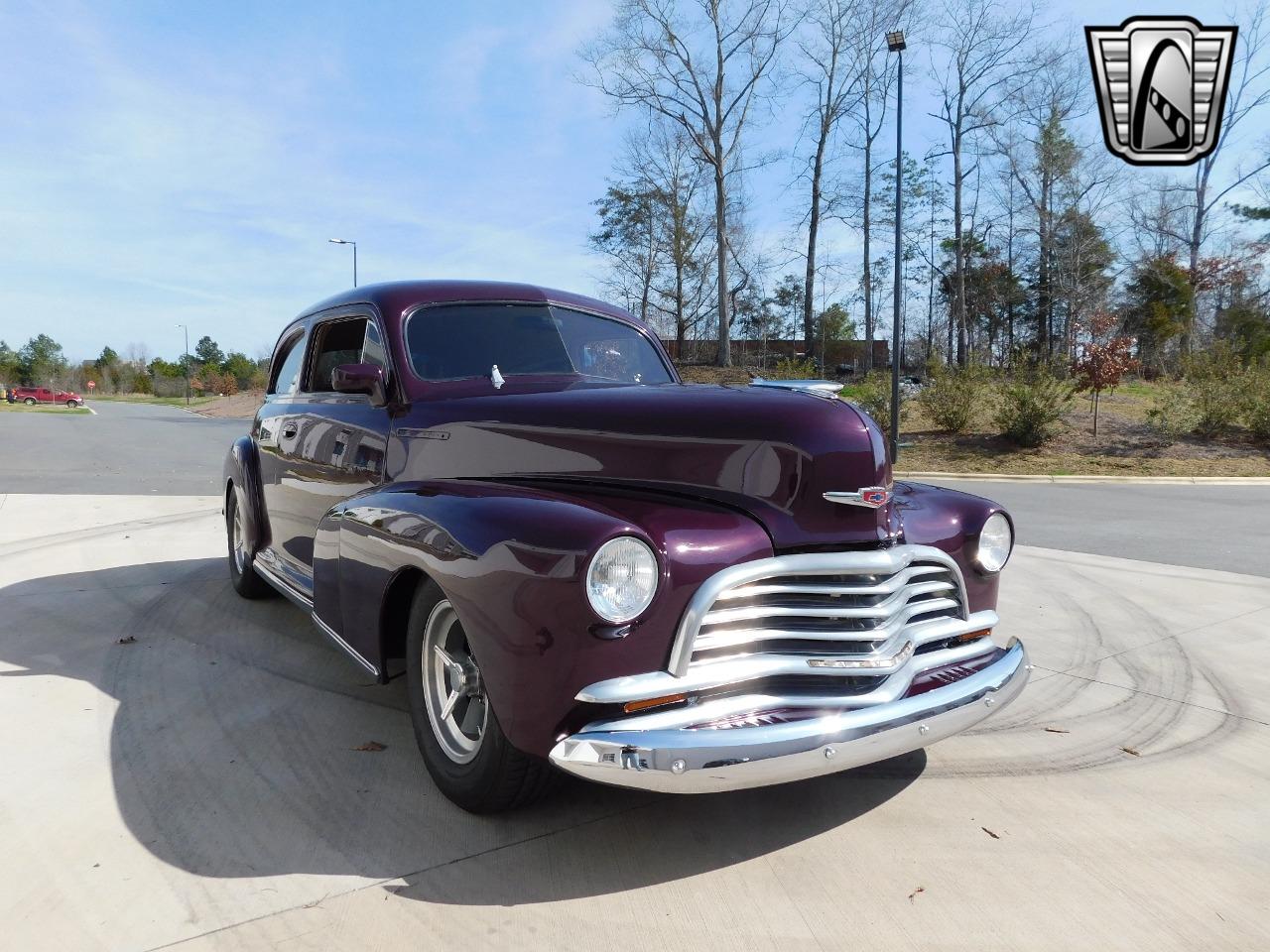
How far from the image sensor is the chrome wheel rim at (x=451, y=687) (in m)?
2.65

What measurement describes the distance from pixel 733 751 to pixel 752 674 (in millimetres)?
231

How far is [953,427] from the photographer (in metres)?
19.1

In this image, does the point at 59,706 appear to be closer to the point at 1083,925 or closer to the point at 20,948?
the point at 20,948

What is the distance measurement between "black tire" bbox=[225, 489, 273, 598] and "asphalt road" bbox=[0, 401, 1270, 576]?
5629 mm

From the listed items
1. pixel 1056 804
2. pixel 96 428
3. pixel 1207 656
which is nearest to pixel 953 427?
pixel 1207 656

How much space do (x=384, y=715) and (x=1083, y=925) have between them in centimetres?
251

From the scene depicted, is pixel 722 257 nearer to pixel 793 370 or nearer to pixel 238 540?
pixel 793 370

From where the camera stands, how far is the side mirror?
3.41 m

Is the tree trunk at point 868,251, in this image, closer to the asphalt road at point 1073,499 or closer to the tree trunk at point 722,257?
the tree trunk at point 722,257

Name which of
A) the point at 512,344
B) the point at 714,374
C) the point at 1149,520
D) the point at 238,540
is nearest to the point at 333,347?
the point at 512,344

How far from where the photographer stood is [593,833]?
2605 mm

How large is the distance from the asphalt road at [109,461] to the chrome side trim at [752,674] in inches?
386

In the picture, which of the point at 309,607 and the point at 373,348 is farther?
the point at 309,607

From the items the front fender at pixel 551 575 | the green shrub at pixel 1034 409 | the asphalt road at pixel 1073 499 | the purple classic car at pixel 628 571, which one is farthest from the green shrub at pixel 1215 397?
the front fender at pixel 551 575
